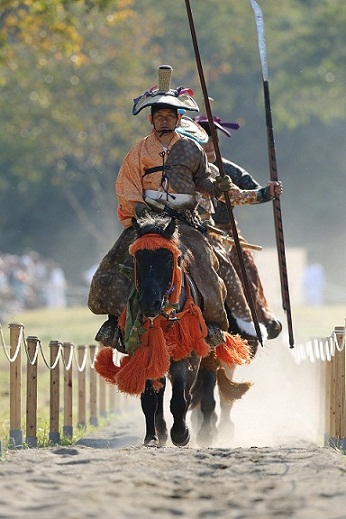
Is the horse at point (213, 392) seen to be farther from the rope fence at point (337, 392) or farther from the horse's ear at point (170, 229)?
the horse's ear at point (170, 229)

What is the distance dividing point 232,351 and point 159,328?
1.22 meters

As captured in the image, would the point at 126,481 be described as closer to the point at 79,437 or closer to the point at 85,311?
the point at 79,437

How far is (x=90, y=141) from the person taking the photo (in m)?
46.2

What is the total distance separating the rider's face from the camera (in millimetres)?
11305

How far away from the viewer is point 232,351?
11.6 meters

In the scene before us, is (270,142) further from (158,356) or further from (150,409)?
(150,409)

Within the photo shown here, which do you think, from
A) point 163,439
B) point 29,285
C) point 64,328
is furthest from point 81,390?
point 29,285

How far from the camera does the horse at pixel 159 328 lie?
10.2 m

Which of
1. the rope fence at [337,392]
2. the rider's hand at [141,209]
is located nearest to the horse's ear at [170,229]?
the rider's hand at [141,209]

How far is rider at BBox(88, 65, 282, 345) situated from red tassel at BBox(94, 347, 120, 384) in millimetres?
377

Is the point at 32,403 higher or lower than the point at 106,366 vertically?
lower

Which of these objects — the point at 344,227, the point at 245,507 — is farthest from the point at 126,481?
the point at 344,227

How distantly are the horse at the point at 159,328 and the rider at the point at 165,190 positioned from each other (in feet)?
1.02

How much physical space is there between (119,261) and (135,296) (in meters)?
0.58
